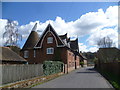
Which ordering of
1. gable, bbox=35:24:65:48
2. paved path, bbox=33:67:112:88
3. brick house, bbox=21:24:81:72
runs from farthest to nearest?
gable, bbox=35:24:65:48 → brick house, bbox=21:24:81:72 → paved path, bbox=33:67:112:88

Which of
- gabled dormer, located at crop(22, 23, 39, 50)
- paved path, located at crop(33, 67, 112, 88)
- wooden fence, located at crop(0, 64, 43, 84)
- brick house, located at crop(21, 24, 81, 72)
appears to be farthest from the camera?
gabled dormer, located at crop(22, 23, 39, 50)

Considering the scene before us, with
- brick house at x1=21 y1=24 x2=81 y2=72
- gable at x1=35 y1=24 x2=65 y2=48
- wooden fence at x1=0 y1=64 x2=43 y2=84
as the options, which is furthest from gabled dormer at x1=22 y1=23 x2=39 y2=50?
wooden fence at x1=0 y1=64 x2=43 y2=84

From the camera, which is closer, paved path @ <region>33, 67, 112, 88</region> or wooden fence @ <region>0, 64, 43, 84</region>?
wooden fence @ <region>0, 64, 43, 84</region>

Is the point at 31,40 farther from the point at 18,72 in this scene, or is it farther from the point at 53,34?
the point at 18,72

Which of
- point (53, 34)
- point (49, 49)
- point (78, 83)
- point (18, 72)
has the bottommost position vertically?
point (78, 83)

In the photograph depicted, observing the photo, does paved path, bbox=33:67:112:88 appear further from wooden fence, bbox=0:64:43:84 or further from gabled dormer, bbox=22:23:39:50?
gabled dormer, bbox=22:23:39:50

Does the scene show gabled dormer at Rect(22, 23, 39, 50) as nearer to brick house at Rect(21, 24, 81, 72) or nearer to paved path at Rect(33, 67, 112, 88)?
brick house at Rect(21, 24, 81, 72)

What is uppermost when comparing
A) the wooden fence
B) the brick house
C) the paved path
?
the brick house

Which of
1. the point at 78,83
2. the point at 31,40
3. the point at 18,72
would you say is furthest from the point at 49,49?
the point at 18,72

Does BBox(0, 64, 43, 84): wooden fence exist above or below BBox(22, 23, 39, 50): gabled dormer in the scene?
below

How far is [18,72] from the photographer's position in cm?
1271

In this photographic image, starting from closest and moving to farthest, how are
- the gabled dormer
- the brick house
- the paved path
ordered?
the paved path < the brick house < the gabled dormer

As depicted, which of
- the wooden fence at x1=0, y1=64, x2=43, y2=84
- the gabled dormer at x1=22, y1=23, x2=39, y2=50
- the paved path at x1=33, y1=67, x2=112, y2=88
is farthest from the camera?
the gabled dormer at x1=22, y1=23, x2=39, y2=50

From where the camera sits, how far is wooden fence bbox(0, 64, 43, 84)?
35.5 ft
